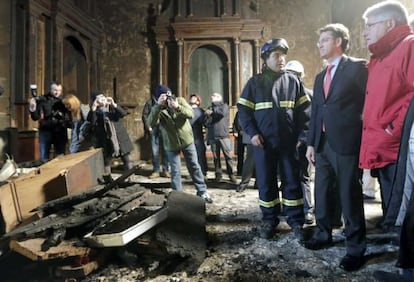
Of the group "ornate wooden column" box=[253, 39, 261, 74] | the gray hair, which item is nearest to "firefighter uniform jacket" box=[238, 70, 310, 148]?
the gray hair

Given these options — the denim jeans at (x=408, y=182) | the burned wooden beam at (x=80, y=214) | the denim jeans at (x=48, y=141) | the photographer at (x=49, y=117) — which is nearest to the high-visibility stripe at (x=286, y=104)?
the denim jeans at (x=408, y=182)

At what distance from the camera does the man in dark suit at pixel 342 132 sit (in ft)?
6.99

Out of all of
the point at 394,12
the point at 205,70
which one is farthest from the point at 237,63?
the point at 394,12

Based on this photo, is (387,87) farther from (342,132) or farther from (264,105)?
(264,105)

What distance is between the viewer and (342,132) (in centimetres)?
215

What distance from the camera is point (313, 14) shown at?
894cm

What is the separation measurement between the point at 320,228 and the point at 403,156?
3.03 ft

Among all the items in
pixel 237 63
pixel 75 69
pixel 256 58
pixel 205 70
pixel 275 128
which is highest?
pixel 256 58

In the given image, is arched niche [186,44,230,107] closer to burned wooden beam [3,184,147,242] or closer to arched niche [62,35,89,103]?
arched niche [62,35,89,103]

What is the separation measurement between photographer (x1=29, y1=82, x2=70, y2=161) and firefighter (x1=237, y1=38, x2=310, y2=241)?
2.97 metres

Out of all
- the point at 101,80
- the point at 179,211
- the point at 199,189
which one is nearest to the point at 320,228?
the point at 179,211

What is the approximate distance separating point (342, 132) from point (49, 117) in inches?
153

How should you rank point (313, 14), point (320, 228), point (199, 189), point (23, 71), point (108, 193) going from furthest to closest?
point (313, 14)
point (23, 71)
point (199, 189)
point (108, 193)
point (320, 228)

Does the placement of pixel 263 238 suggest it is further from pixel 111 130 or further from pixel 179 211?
pixel 111 130
